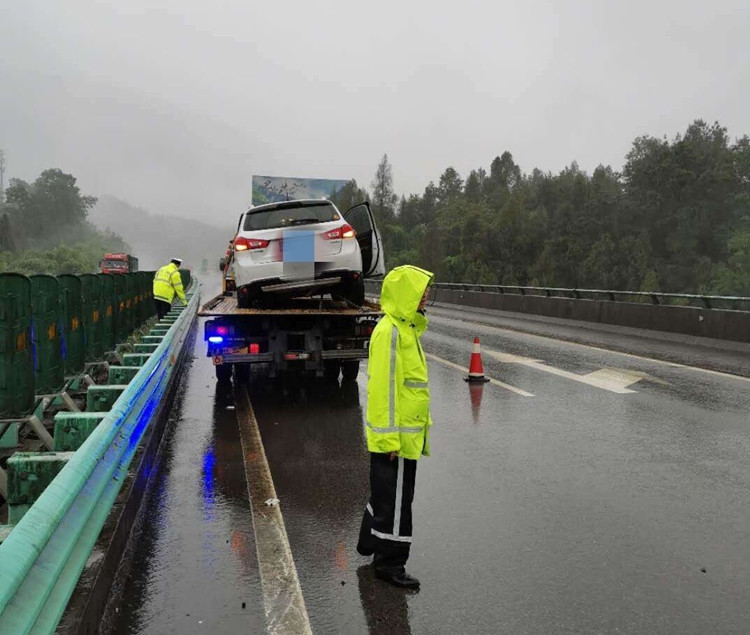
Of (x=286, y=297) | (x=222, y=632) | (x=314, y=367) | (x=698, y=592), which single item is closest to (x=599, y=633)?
(x=698, y=592)

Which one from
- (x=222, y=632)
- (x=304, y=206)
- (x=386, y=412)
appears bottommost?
(x=222, y=632)

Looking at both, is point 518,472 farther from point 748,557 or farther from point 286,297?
point 286,297

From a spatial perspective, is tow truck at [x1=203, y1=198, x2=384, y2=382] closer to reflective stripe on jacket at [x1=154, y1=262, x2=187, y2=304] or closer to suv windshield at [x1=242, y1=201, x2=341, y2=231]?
suv windshield at [x1=242, y1=201, x2=341, y2=231]

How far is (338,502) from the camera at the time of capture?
514 cm

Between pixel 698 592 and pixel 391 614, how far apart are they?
1584 mm

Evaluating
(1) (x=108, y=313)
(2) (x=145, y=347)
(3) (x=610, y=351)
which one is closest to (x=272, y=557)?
(2) (x=145, y=347)

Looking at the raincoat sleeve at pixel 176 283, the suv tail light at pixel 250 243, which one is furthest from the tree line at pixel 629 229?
the suv tail light at pixel 250 243

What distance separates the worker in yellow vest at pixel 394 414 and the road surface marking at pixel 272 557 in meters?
0.47

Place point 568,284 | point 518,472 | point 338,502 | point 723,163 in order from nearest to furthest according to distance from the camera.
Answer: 1. point 338,502
2. point 518,472
3. point 723,163
4. point 568,284

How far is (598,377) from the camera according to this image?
1084 cm

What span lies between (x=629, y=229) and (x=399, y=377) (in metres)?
84.8

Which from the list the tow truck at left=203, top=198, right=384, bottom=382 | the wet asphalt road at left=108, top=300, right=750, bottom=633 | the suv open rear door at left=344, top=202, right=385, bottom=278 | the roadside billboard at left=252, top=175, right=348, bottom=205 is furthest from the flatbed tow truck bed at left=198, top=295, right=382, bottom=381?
the roadside billboard at left=252, top=175, right=348, bottom=205

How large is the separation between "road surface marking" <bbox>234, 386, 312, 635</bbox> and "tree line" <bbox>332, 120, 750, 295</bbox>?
5241 cm

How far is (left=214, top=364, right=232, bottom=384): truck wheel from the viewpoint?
9940 millimetres
